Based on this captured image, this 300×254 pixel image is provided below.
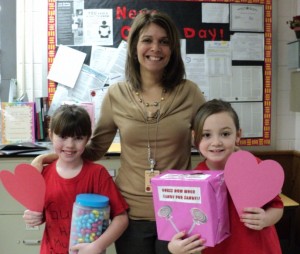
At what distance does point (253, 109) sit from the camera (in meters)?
2.74

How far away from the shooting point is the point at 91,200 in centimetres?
107

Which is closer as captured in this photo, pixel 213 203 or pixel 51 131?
pixel 213 203

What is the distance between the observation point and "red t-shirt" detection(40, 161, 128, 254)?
45.7 inches

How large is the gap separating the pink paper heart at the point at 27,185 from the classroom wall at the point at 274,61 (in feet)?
5.07

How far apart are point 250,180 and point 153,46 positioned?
584mm

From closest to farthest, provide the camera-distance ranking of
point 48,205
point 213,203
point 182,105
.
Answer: point 213,203, point 48,205, point 182,105

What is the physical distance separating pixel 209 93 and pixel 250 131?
1.45 ft

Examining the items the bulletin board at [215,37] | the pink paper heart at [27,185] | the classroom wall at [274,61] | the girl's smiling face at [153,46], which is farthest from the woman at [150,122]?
the classroom wall at [274,61]

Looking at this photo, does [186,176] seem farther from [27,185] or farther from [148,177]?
[27,185]

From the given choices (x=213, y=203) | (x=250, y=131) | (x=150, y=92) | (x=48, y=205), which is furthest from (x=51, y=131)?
(x=250, y=131)

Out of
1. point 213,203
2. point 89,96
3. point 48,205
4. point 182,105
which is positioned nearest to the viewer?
point 213,203

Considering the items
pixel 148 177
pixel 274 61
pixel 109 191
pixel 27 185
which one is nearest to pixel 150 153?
pixel 148 177

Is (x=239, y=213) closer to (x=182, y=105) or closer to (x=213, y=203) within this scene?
(x=213, y=203)

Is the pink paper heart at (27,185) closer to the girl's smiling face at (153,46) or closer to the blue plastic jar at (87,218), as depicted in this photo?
the blue plastic jar at (87,218)
